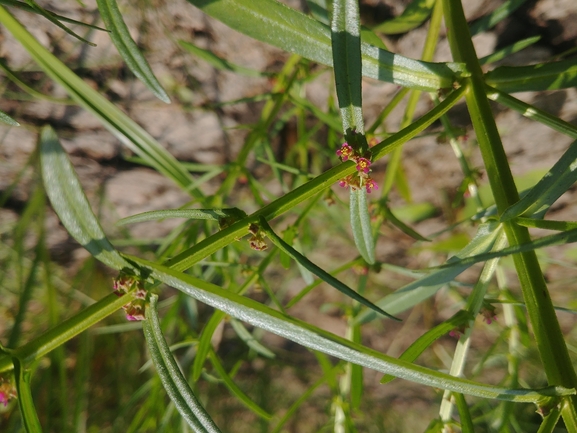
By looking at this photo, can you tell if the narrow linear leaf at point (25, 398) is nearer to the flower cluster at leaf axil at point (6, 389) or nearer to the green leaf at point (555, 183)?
the flower cluster at leaf axil at point (6, 389)

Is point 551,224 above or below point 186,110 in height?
below

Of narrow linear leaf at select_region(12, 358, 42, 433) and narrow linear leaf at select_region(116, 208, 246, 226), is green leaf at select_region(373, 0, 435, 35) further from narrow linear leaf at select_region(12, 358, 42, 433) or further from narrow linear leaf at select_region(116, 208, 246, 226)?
narrow linear leaf at select_region(12, 358, 42, 433)

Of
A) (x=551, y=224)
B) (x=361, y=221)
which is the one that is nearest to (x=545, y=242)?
(x=551, y=224)

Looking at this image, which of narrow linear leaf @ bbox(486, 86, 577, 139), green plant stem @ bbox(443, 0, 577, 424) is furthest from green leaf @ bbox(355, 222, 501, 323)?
narrow linear leaf @ bbox(486, 86, 577, 139)

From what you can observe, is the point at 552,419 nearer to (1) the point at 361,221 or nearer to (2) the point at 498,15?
(1) the point at 361,221

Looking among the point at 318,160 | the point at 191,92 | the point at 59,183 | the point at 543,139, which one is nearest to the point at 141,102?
the point at 191,92

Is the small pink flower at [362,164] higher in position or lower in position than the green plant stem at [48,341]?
higher

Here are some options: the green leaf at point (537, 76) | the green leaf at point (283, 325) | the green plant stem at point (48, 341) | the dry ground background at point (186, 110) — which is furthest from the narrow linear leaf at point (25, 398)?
the dry ground background at point (186, 110)
